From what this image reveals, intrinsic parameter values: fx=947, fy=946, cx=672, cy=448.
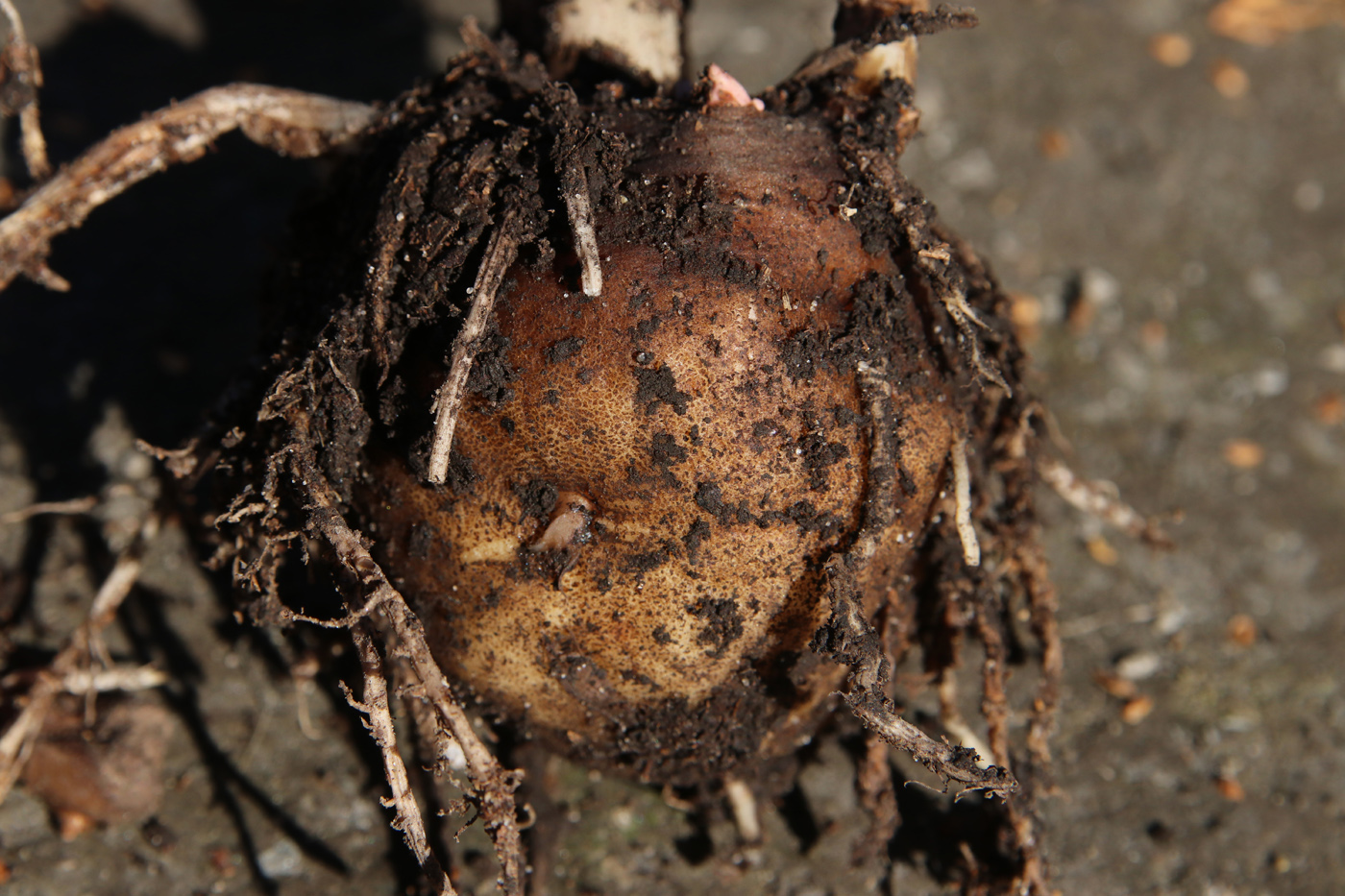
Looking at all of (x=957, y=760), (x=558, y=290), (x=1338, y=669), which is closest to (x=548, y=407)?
(x=558, y=290)

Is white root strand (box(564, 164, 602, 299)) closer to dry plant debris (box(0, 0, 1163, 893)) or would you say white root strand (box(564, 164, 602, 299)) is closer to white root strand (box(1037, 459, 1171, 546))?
dry plant debris (box(0, 0, 1163, 893))

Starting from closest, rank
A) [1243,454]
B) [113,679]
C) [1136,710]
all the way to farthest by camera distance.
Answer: [113,679] → [1136,710] → [1243,454]

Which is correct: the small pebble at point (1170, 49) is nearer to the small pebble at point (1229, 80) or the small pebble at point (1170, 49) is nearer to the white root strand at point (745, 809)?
Result: the small pebble at point (1229, 80)

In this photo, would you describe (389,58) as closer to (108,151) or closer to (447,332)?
(108,151)

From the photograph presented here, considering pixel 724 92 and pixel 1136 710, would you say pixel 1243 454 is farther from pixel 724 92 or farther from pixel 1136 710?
pixel 724 92

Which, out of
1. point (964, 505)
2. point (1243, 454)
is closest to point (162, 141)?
point (964, 505)

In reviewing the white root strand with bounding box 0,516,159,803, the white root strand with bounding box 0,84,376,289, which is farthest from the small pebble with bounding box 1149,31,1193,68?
the white root strand with bounding box 0,516,159,803
